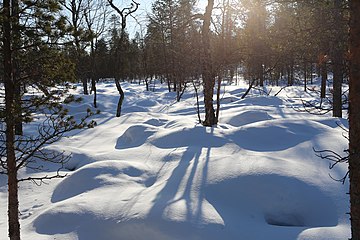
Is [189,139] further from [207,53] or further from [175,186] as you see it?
[175,186]

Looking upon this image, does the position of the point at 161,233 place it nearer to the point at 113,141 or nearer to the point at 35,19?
the point at 35,19

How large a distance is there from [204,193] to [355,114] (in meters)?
2.73

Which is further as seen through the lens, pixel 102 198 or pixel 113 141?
pixel 113 141

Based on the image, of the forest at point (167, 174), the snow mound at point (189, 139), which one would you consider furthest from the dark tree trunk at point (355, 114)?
the snow mound at point (189, 139)

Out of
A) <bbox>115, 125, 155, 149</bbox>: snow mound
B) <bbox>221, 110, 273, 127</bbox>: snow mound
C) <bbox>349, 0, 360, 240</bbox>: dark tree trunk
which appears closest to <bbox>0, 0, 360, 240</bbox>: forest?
<bbox>349, 0, 360, 240</bbox>: dark tree trunk

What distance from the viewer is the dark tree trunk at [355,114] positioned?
9.18 feet

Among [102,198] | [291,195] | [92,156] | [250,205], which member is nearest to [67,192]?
[102,198]

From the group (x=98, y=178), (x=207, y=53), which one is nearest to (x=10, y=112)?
(x=98, y=178)

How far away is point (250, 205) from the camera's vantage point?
4727 mm

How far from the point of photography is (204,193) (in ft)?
16.5

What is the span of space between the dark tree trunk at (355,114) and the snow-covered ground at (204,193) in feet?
3.49

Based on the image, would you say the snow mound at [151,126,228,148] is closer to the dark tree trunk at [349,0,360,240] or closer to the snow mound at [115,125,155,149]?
the snow mound at [115,125,155,149]

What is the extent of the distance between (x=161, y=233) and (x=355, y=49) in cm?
308

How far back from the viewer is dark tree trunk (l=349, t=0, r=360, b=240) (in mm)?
2799
